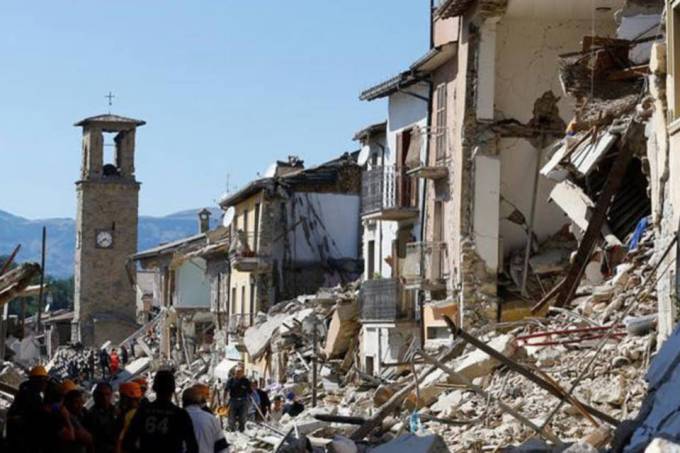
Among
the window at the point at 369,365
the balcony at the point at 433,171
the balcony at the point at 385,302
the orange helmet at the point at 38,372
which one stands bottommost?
the window at the point at 369,365

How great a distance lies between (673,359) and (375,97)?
29.3 metres

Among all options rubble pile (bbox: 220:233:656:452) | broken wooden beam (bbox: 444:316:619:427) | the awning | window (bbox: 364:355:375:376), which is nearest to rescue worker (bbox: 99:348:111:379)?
window (bbox: 364:355:375:376)

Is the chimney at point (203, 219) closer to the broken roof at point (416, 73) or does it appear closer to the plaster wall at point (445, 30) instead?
the broken roof at point (416, 73)

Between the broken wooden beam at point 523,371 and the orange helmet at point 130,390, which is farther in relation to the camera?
the broken wooden beam at point 523,371

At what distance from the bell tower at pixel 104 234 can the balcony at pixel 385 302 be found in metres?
60.0

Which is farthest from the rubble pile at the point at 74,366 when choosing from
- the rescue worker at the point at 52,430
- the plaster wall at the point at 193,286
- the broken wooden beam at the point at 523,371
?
the rescue worker at the point at 52,430

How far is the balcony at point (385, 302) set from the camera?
132 feet

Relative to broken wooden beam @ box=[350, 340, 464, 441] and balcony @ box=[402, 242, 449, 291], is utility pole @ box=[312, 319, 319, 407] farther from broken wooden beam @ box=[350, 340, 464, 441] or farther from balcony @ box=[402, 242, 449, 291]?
broken wooden beam @ box=[350, 340, 464, 441]

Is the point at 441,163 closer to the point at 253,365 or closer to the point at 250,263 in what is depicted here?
the point at 253,365

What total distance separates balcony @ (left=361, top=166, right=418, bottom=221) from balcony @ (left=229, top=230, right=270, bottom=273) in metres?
14.4

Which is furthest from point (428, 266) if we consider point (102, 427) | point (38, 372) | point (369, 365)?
point (38, 372)

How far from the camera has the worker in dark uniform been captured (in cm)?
1309

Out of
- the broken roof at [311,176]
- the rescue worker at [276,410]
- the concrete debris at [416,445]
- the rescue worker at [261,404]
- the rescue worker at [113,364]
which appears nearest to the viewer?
the concrete debris at [416,445]

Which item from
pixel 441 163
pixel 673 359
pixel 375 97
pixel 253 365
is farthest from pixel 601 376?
pixel 253 365
